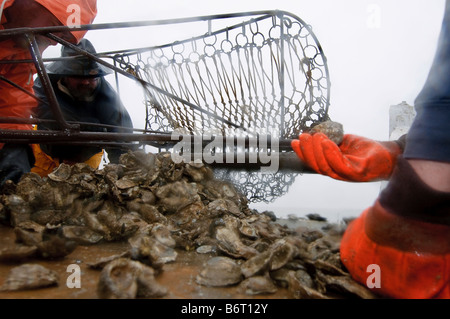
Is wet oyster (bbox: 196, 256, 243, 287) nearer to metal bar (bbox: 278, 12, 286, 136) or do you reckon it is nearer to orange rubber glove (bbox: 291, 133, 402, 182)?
orange rubber glove (bbox: 291, 133, 402, 182)

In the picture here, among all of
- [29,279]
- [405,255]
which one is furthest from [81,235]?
[405,255]

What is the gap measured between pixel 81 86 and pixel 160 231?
347 cm

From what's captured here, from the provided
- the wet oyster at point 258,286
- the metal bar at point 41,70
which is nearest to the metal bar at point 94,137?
the metal bar at point 41,70

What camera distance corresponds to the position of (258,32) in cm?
290

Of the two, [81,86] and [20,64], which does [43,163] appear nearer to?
[81,86]

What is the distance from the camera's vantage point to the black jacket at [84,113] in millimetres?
4211

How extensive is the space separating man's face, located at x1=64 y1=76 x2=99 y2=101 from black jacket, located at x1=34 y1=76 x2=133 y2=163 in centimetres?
10

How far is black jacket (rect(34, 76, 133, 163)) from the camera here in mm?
4211

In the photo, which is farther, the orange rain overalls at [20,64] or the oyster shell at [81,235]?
the orange rain overalls at [20,64]

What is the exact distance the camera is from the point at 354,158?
1155 millimetres

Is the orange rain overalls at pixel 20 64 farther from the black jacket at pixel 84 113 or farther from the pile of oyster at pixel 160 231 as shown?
the pile of oyster at pixel 160 231

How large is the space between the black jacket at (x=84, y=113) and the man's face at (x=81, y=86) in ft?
0.33
